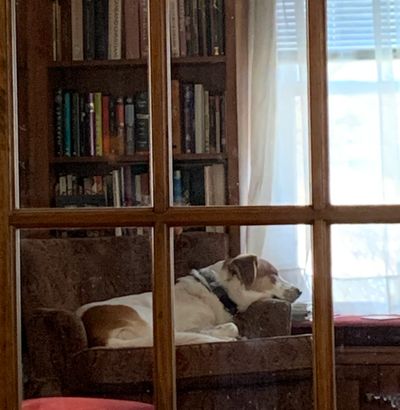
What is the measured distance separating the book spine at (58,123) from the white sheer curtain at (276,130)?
0.68 feet

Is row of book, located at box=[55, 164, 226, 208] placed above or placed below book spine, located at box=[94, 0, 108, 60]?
below

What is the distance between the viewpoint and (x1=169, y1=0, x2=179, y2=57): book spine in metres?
0.80

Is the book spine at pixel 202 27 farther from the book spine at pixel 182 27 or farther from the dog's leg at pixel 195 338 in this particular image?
the dog's leg at pixel 195 338

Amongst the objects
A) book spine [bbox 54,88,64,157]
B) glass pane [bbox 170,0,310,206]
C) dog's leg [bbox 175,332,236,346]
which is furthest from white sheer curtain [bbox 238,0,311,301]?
book spine [bbox 54,88,64,157]

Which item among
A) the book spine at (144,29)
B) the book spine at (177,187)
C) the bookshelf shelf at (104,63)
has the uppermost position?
the book spine at (144,29)

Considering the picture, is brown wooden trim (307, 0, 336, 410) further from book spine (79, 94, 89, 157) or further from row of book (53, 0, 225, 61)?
book spine (79, 94, 89, 157)

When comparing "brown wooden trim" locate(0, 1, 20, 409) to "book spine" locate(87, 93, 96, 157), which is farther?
"book spine" locate(87, 93, 96, 157)

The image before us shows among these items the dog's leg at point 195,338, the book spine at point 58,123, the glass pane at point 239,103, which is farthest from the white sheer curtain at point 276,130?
the book spine at point 58,123

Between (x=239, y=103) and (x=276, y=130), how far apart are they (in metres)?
0.05

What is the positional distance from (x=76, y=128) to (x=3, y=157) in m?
0.12

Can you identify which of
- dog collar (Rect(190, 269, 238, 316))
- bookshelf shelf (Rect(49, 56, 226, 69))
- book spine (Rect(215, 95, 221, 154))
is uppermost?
bookshelf shelf (Rect(49, 56, 226, 69))

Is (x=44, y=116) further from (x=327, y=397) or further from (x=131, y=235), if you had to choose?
(x=327, y=397)

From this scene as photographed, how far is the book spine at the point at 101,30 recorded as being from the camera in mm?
858

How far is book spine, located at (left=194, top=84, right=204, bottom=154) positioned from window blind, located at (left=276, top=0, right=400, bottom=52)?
0.35 ft
